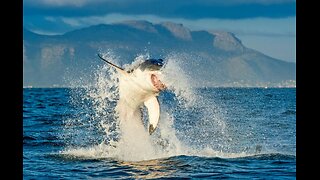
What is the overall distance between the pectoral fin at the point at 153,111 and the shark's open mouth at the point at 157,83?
692 mm

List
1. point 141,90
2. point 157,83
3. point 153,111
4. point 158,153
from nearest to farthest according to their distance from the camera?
point 157,83 → point 141,90 → point 153,111 → point 158,153

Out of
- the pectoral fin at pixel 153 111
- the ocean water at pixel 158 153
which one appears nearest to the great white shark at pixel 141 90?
the pectoral fin at pixel 153 111

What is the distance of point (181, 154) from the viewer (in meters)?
12.9

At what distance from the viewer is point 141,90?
471 inches

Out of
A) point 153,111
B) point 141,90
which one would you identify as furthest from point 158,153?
point 141,90

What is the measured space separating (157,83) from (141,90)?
0.71 m

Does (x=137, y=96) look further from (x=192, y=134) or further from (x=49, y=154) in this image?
(x=192, y=134)

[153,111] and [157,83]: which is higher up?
[157,83]

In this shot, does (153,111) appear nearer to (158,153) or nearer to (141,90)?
(141,90)

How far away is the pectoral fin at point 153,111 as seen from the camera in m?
12.1

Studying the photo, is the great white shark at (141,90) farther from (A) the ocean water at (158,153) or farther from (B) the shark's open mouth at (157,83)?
(A) the ocean water at (158,153)

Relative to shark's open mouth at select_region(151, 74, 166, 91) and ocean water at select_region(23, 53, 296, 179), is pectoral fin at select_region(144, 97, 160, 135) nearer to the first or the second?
ocean water at select_region(23, 53, 296, 179)

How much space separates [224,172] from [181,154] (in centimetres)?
283
